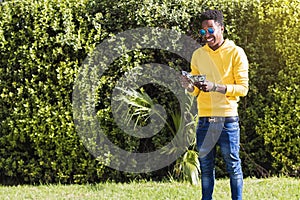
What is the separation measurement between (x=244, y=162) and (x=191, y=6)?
2035mm

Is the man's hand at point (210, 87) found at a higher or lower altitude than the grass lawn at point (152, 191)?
higher

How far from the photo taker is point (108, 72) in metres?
6.24

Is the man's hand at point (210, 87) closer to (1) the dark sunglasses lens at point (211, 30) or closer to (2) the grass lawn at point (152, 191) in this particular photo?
(1) the dark sunglasses lens at point (211, 30)

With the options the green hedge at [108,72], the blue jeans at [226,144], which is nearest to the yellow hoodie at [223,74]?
the blue jeans at [226,144]

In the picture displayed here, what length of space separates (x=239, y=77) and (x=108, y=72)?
2.46 meters

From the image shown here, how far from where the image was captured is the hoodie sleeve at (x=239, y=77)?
4070mm

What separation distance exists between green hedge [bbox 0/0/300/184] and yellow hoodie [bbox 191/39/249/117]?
1.89m

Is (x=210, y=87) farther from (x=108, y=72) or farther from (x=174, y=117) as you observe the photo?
(x=108, y=72)

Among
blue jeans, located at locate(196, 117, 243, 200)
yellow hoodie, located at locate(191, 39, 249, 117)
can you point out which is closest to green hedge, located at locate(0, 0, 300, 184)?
yellow hoodie, located at locate(191, 39, 249, 117)

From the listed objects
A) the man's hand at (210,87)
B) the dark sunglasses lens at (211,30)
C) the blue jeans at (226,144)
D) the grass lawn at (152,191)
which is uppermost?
the dark sunglasses lens at (211,30)

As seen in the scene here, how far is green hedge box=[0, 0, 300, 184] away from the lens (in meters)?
6.13

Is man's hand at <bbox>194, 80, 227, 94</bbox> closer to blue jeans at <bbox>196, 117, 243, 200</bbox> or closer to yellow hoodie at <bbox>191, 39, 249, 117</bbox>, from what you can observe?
yellow hoodie at <bbox>191, 39, 249, 117</bbox>

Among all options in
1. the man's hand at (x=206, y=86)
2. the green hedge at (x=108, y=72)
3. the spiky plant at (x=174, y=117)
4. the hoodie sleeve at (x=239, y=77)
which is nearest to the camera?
the man's hand at (x=206, y=86)

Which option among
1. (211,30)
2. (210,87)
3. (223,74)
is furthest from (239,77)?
(211,30)
